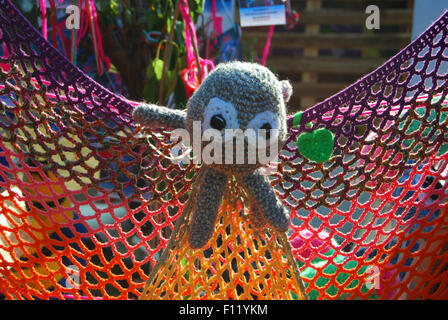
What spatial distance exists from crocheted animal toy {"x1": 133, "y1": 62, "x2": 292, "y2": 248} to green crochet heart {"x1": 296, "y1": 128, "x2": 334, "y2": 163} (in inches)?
1.5

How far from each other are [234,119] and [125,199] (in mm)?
264

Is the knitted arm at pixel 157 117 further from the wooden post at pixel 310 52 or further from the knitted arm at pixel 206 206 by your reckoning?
the wooden post at pixel 310 52

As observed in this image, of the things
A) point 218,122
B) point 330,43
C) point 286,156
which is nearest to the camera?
point 218,122

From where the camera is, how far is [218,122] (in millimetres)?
368

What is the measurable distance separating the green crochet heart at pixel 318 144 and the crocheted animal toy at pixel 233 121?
0.13ft

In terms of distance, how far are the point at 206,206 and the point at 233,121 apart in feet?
0.31

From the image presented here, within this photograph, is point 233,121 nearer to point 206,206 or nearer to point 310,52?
point 206,206

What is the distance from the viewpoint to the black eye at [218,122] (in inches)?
14.5

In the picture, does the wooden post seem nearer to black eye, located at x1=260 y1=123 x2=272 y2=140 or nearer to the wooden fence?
the wooden fence

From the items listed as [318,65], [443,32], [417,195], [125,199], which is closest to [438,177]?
[417,195]

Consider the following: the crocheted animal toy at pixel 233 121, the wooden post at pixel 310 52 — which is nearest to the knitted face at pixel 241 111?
the crocheted animal toy at pixel 233 121

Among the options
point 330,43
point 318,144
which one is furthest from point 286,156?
point 330,43
